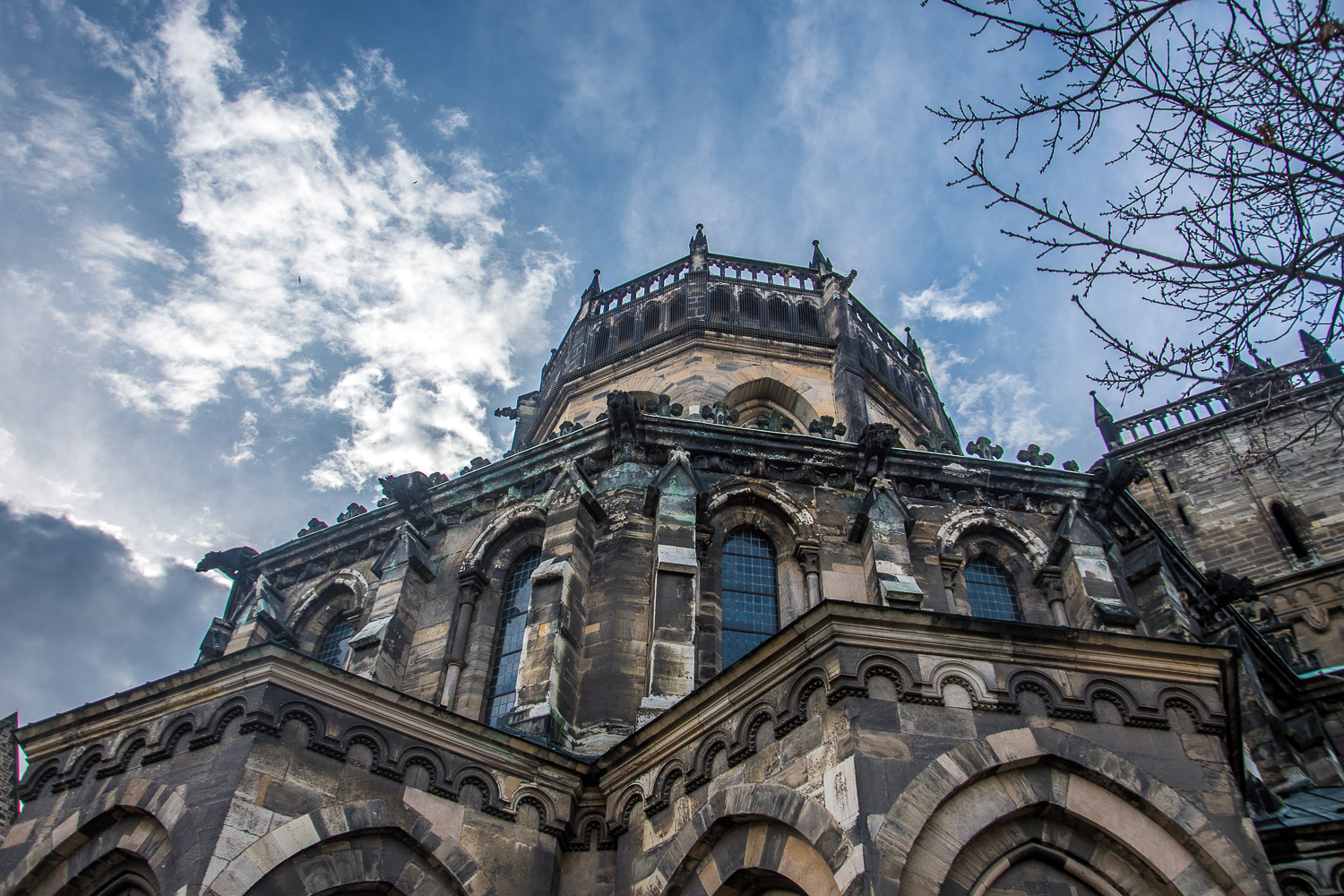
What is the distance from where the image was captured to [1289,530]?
97.7 feet

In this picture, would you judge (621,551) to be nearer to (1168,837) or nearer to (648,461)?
(648,461)

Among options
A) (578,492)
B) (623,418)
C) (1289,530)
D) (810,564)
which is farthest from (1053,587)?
(1289,530)

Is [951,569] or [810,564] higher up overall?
[951,569]

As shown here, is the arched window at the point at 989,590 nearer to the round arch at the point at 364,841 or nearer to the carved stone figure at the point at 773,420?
the carved stone figure at the point at 773,420

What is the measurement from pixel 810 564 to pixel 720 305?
44.2 feet

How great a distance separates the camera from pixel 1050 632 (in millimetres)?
10016

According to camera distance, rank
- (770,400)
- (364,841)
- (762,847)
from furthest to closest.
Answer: (770,400) → (364,841) → (762,847)

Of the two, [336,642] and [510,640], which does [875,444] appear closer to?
[510,640]

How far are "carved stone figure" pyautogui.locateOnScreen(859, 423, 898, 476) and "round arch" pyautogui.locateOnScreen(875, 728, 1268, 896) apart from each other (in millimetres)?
8053

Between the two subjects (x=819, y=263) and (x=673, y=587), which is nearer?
(x=673, y=587)

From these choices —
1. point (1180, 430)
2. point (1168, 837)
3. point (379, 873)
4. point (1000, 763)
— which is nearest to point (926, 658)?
point (1000, 763)

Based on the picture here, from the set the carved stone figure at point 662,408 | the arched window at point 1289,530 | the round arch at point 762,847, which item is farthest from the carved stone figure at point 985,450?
the arched window at point 1289,530

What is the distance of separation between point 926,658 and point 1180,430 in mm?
27753

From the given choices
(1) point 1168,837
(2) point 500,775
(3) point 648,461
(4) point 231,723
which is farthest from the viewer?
(3) point 648,461
